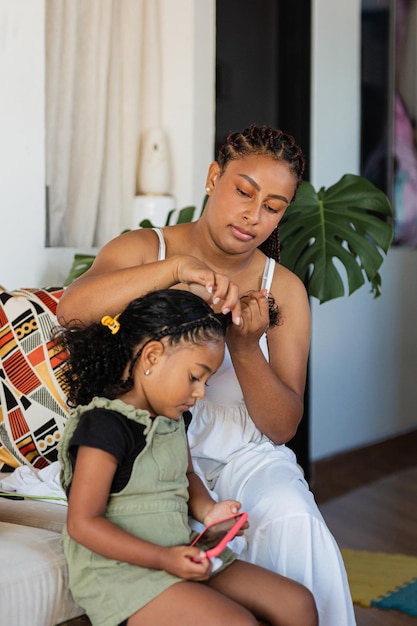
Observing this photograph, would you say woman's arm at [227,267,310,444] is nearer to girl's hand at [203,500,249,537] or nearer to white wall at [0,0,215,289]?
girl's hand at [203,500,249,537]

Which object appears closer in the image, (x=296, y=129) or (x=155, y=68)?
(x=155, y=68)

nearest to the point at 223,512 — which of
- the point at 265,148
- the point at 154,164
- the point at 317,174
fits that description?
the point at 265,148

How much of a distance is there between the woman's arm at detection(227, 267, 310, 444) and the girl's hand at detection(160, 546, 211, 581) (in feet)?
1.41

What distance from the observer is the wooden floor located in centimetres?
325

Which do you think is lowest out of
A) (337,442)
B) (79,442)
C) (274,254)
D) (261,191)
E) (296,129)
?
(337,442)

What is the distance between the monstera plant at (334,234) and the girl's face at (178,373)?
1.28 metres

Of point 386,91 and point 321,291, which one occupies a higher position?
point 386,91

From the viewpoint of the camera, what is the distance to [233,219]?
1.84 meters

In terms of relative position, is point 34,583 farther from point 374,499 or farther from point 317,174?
point 317,174

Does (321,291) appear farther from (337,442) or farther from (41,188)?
(337,442)

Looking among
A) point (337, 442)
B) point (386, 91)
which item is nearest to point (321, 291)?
point (337, 442)

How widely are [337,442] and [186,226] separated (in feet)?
7.70

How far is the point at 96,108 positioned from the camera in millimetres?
3223

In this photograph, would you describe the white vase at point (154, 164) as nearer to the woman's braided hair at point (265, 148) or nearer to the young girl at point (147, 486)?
the woman's braided hair at point (265, 148)
